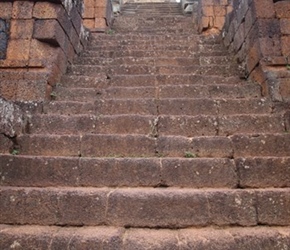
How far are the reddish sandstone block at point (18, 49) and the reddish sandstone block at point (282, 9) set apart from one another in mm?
4093

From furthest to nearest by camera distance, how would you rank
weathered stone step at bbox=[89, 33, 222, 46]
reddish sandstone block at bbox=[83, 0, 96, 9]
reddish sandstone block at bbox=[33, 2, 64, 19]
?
reddish sandstone block at bbox=[83, 0, 96, 9], weathered stone step at bbox=[89, 33, 222, 46], reddish sandstone block at bbox=[33, 2, 64, 19]

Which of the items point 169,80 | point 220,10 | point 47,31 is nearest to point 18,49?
point 47,31

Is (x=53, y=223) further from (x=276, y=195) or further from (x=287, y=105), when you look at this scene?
(x=287, y=105)

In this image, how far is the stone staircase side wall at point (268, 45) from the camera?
4.32 metres

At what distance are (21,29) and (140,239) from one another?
406 cm

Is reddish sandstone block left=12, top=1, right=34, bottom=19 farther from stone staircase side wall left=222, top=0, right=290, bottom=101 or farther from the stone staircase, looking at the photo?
stone staircase side wall left=222, top=0, right=290, bottom=101

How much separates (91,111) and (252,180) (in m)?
2.31

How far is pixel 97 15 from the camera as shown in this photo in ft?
30.4

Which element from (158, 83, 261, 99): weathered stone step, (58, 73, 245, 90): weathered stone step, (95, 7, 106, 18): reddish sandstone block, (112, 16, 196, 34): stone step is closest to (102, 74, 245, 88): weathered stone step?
(58, 73, 245, 90): weathered stone step

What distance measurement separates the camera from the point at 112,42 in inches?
284

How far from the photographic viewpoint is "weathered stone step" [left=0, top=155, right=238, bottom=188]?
2.92 metres

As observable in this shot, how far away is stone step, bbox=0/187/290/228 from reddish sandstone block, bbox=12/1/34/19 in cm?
335

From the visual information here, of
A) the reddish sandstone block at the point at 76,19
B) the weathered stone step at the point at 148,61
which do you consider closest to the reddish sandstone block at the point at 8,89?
the weathered stone step at the point at 148,61

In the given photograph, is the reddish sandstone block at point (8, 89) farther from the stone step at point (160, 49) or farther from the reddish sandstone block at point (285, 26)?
the reddish sandstone block at point (285, 26)
